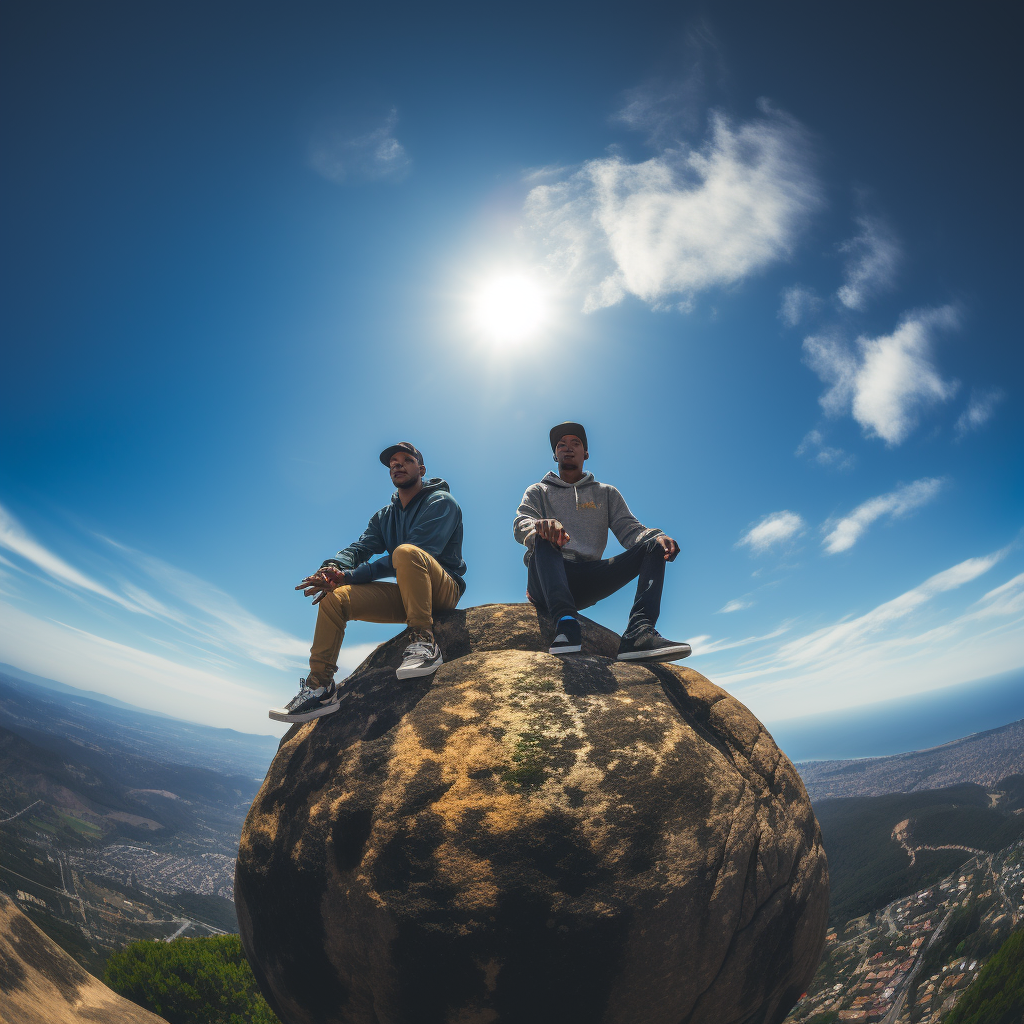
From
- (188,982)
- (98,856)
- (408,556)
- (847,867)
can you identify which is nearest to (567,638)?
(408,556)

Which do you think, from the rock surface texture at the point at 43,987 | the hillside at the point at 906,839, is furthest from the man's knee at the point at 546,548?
the hillside at the point at 906,839

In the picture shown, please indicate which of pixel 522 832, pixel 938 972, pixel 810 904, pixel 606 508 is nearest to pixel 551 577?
pixel 606 508

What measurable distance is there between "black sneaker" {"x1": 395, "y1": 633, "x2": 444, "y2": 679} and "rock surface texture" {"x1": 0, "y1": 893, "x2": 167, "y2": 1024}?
3.70m

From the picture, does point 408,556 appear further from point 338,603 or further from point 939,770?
point 939,770

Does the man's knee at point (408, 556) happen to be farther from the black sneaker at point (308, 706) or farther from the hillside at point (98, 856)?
the hillside at point (98, 856)

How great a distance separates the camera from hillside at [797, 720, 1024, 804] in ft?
415

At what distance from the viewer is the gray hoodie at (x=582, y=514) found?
17.9 feet

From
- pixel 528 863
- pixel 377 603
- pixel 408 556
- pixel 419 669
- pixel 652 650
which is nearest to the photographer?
pixel 528 863

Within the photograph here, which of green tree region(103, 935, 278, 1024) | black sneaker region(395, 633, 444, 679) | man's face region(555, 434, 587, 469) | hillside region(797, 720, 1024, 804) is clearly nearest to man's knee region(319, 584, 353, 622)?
black sneaker region(395, 633, 444, 679)

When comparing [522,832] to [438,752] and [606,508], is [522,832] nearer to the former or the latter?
[438,752]

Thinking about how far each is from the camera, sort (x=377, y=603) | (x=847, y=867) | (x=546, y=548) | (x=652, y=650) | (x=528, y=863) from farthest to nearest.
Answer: (x=847, y=867) → (x=546, y=548) → (x=377, y=603) → (x=652, y=650) → (x=528, y=863)

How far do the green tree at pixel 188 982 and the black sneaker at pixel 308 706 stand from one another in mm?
25212

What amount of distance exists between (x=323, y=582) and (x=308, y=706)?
110cm

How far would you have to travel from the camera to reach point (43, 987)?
4492mm
